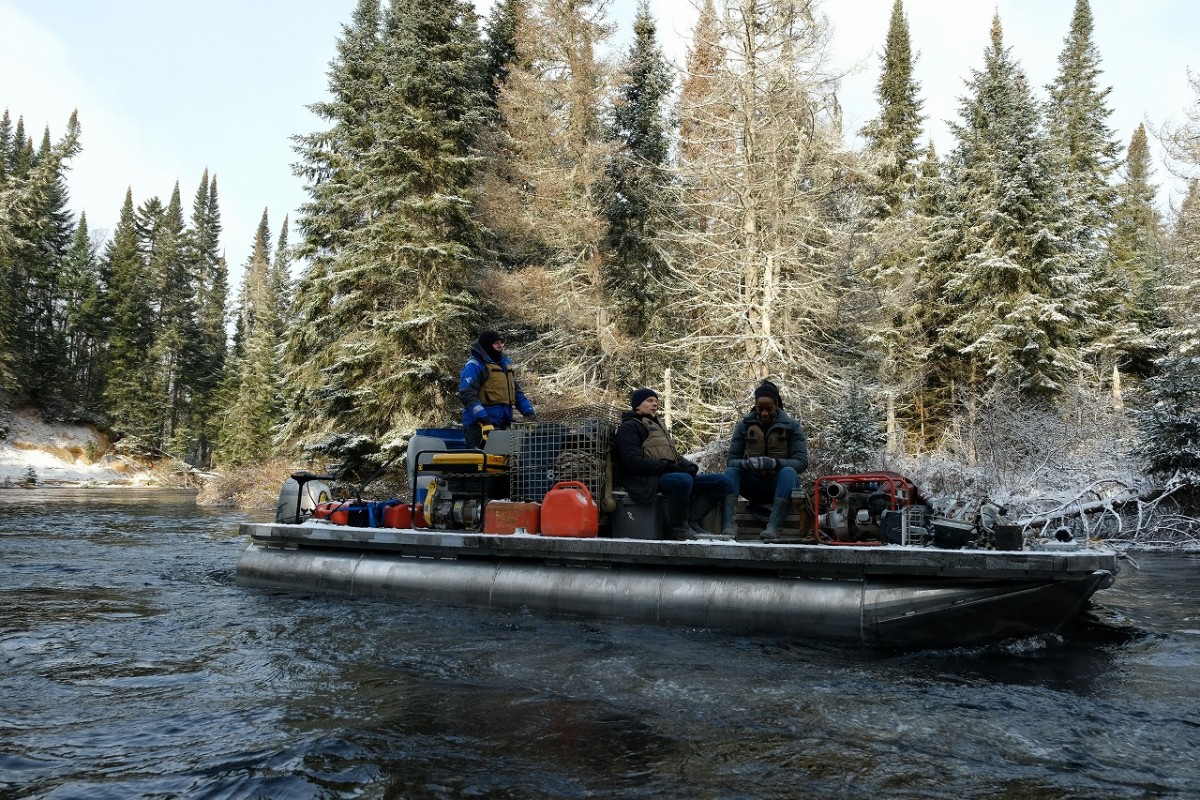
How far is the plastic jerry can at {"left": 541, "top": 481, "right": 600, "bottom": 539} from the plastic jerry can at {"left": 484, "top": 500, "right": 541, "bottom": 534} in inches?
7.3

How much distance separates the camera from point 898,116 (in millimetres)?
30984

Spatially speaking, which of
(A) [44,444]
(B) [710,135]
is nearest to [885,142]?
(B) [710,135]

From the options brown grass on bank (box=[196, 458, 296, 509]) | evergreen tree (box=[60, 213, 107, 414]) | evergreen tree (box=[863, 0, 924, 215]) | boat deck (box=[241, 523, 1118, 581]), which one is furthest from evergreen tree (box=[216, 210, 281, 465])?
boat deck (box=[241, 523, 1118, 581])

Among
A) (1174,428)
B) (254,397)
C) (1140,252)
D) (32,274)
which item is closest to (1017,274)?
(1174,428)

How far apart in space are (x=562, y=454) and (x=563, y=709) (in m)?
3.26

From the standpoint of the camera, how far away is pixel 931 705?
4.69m

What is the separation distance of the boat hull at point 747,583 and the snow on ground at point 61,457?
39.3m

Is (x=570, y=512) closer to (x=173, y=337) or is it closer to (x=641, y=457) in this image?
(x=641, y=457)

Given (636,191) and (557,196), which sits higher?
(636,191)

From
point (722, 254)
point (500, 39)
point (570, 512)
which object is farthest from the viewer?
point (500, 39)

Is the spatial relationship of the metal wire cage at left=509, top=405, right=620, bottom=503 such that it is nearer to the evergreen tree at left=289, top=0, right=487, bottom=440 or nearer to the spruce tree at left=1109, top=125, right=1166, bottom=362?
the evergreen tree at left=289, top=0, right=487, bottom=440

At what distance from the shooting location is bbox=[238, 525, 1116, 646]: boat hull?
5.61 meters

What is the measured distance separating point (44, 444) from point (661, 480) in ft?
158

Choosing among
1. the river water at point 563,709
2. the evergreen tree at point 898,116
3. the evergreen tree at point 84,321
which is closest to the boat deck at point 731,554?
the river water at point 563,709
